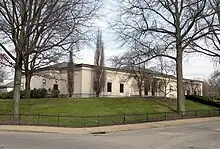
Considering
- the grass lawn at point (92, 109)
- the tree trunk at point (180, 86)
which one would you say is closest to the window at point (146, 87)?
the grass lawn at point (92, 109)

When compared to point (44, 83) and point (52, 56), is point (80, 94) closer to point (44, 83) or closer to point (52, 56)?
point (44, 83)

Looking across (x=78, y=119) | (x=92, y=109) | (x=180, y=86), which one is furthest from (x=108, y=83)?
(x=78, y=119)

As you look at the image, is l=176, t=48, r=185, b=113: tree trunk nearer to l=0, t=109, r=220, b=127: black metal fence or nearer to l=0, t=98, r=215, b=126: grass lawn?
l=0, t=98, r=215, b=126: grass lawn

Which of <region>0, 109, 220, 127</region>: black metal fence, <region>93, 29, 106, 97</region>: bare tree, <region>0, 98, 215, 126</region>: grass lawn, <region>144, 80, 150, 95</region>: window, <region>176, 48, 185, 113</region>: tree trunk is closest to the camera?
<region>0, 109, 220, 127</region>: black metal fence

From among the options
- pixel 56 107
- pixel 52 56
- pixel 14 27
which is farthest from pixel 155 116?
pixel 14 27

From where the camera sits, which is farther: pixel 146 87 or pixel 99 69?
pixel 146 87

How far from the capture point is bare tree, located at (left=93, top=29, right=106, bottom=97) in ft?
225

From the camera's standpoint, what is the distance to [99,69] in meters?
69.2

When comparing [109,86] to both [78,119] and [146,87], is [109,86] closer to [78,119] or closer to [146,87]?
[146,87]

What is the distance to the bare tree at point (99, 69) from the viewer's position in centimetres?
6850

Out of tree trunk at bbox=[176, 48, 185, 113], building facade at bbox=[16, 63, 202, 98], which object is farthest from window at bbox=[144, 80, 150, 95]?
tree trunk at bbox=[176, 48, 185, 113]

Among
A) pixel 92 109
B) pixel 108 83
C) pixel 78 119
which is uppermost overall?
pixel 108 83

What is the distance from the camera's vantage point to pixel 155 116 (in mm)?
32500

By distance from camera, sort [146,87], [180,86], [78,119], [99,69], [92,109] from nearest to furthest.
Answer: [78,119] < [92,109] < [180,86] < [99,69] < [146,87]
